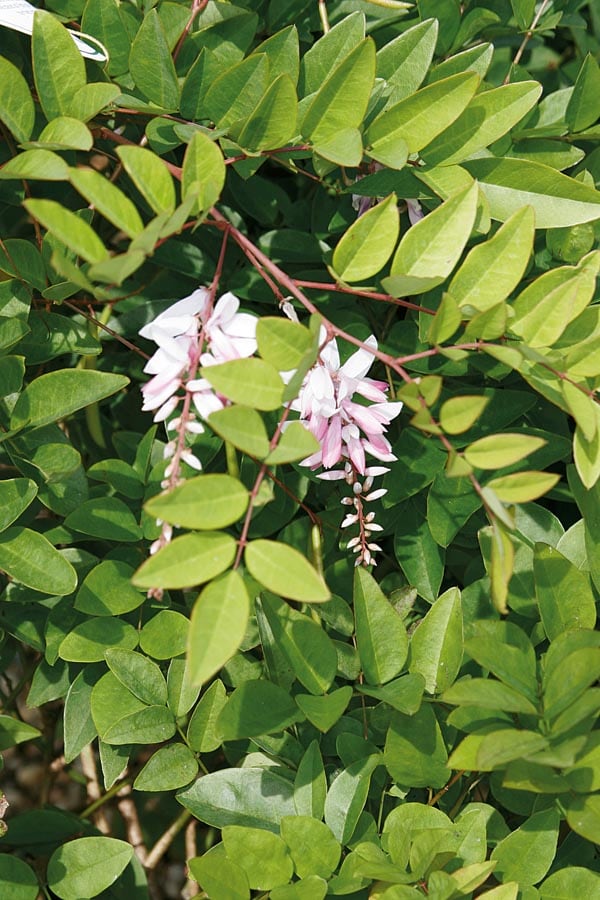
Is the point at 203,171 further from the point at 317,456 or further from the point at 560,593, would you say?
the point at 560,593

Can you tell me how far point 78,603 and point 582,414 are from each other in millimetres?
441

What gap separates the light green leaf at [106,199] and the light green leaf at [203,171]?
5cm

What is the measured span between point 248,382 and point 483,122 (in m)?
0.35

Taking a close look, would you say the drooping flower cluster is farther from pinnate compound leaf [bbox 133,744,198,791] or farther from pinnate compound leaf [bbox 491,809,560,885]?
pinnate compound leaf [bbox 491,809,560,885]

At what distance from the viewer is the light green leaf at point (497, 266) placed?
69cm

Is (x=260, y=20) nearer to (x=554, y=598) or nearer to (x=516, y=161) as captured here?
(x=516, y=161)

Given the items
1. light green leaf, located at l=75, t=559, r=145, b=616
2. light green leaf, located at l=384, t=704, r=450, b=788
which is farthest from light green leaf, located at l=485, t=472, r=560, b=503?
light green leaf, located at l=75, t=559, r=145, b=616

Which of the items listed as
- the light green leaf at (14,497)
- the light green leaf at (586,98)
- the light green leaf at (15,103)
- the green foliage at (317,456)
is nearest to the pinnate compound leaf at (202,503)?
the green foliage at (317,456)

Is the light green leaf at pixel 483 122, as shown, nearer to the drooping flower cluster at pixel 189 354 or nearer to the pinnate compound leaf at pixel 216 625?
the drooping flower cluster at pixel 189 354

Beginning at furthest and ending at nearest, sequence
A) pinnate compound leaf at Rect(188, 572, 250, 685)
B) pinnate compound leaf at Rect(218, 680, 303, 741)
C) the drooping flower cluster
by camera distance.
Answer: pinnate compound leaf at Rect(218, 680, 303, 741)
the drooping flower cluster
pinnate compound leaf at Rect(188, 572, 250, 685)

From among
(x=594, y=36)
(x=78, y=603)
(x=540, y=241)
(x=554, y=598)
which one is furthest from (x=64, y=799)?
(x=594, y=36)

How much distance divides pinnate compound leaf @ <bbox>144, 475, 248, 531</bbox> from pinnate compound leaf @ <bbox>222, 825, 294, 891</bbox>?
267 mm

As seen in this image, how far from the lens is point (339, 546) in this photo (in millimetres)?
879

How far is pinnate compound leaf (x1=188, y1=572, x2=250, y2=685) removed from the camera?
0.54 m
